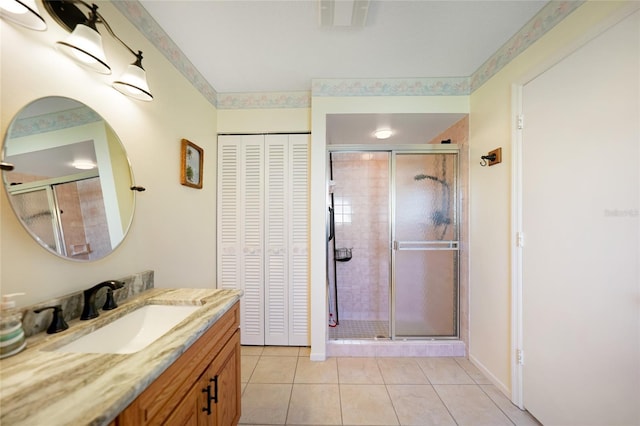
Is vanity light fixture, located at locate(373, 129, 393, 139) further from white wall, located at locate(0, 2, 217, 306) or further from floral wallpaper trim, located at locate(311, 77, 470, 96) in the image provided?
white wall, located at locate(0, 2, 217, 306)

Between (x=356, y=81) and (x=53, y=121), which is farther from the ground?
(x=356, y=81)

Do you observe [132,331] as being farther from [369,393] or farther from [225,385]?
[369,393]

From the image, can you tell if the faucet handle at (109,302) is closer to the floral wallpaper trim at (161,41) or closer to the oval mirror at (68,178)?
the oval mirror at (68,178)

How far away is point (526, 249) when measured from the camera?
1467 millimetres

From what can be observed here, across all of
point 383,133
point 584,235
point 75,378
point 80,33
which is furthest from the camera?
point 383,133

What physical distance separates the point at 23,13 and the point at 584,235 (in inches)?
99.9

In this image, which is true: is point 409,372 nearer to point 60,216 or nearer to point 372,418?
point 372,418

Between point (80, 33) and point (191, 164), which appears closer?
point (80, 33)

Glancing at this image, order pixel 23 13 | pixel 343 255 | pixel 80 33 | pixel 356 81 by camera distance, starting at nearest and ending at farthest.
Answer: pixel 23 13 < pixel 80 33 < pixel 356 81 < pixel 343 255

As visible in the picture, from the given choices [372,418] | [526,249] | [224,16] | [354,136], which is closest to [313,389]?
[372,418]

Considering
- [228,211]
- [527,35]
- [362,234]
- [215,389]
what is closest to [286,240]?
[228,211]

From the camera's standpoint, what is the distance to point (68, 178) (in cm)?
95

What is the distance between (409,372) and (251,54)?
2.85m

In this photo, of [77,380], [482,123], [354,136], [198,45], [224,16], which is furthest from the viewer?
[354,136]
